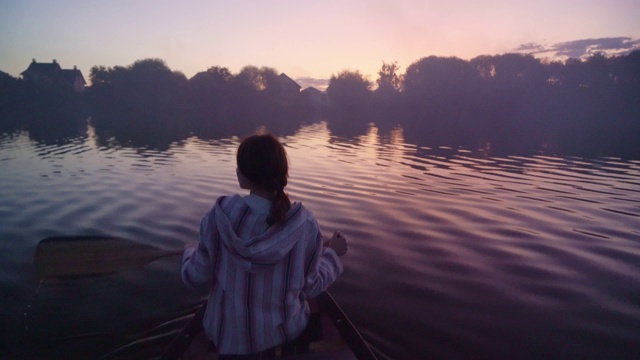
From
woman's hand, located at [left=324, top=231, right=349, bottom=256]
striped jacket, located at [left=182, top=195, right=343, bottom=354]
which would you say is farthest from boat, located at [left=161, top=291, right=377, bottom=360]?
woman's hand, located at [left=324, top=231, right=349, bottom=256]

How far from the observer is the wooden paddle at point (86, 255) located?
4.42 m

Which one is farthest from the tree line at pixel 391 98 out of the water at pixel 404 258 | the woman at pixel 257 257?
the woman at pixel 257 257

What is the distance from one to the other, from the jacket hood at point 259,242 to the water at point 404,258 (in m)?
2.46

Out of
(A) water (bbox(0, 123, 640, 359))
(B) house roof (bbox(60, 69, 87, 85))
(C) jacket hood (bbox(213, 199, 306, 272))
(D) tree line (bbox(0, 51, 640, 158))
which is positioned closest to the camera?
(C) jacket hood (bbox(213, 199, 306, 272))

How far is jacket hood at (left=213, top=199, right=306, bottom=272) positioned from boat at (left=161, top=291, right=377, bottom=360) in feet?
2.40

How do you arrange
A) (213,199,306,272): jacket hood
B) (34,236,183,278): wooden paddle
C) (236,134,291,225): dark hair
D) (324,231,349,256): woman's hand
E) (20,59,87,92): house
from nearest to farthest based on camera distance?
(213,199,306,272): jacket hood, (236,134,291,225): dark hair, (324,231,349,256): woman's hand, (34,236,183,278): wooden paddle, (20,59,87,92): house

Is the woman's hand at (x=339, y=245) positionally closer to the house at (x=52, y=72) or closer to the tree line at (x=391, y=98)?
the tree line at (x=391, y=98)

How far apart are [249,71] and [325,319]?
7440cm

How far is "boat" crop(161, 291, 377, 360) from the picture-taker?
8.32 ft

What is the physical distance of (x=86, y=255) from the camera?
4.59m

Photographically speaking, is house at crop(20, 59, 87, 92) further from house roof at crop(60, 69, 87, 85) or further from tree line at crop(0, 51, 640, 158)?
tree line at crop(0, 51, 640, 158)

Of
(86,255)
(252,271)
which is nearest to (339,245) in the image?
(252,271)

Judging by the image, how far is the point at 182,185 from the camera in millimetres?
→ 10742

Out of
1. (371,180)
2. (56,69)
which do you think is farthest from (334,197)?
(56,69)
